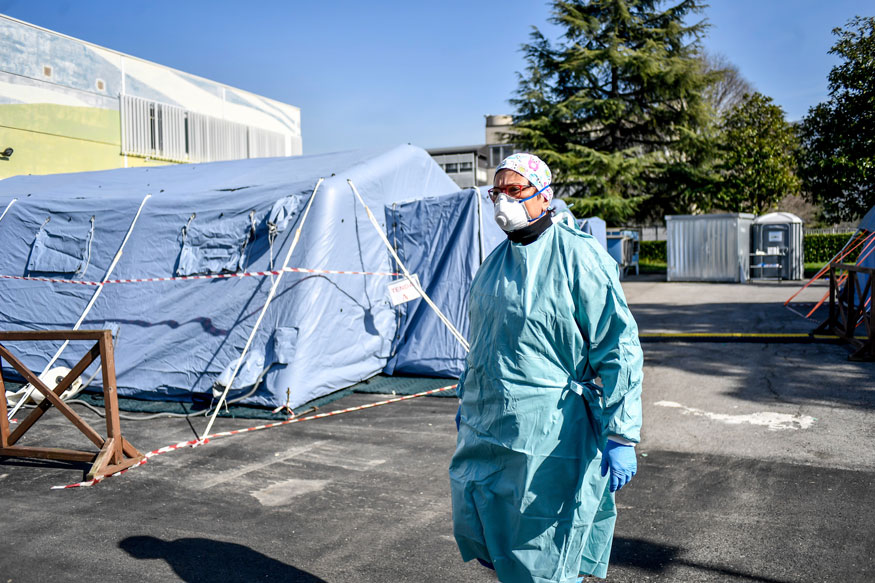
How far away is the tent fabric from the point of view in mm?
7445

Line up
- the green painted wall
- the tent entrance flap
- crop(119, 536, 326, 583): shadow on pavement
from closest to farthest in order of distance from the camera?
crop(119, 536, 326, 583): shadow on pavement → the tent entrance flap → the green painted wall

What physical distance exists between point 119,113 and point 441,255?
19028 mm

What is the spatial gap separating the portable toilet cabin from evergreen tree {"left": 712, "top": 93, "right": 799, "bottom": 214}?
14.7 ft

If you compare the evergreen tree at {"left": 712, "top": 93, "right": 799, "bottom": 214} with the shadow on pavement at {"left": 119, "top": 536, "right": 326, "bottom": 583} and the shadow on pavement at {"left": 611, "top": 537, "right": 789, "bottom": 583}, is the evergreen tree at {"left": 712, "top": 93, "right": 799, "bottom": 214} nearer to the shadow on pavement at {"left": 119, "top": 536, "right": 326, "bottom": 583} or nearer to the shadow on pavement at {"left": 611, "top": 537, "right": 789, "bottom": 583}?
the shadow on pavement at {"left": 611, "top": 537, "right": 789, "bottom": 583}

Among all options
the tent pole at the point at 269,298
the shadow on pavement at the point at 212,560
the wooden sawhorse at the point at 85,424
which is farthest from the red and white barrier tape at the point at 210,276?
the shadow on pavement at the point at 212,560

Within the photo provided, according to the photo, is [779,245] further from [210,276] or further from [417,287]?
[210,276]

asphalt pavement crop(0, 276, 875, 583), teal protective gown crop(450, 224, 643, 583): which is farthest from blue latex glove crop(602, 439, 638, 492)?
asphalt pavement crop(0, 276, 875, 583)

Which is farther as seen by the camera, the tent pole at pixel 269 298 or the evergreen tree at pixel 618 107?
the evergreen tree at pixel 618 107

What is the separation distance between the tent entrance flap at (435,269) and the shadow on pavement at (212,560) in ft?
15.6

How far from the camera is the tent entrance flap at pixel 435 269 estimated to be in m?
8.51

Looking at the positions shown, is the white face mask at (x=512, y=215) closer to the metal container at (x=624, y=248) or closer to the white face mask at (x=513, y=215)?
the white face mask at (x=513, y=215)

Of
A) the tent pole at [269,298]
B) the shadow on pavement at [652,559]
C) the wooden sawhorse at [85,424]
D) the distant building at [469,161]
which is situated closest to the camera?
the shadow on pavement at [652,559]

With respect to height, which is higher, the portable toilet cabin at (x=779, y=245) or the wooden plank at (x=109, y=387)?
the portable toilet cabin at (x=779, y=245)

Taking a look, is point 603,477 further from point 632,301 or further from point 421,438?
point 632,301
